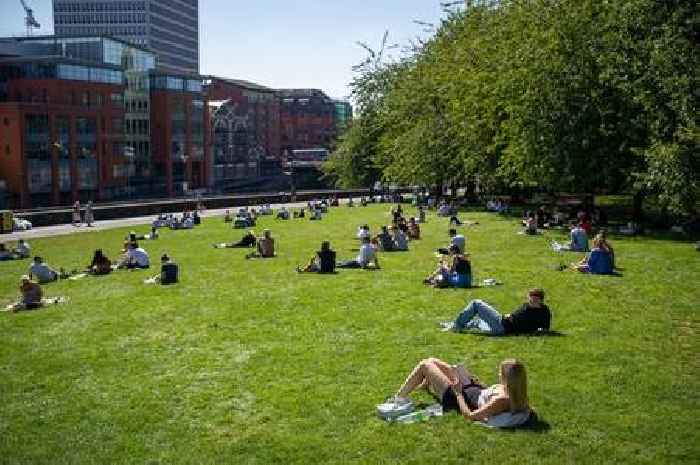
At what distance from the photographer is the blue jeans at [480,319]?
44.8ft

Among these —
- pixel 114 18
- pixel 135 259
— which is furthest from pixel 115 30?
pixel 135 259

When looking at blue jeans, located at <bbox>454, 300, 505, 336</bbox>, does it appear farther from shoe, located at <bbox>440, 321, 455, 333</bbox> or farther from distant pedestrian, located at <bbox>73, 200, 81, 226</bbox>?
distant pedestrian, located at <bbox>73, 200, 81, 226</bbox>

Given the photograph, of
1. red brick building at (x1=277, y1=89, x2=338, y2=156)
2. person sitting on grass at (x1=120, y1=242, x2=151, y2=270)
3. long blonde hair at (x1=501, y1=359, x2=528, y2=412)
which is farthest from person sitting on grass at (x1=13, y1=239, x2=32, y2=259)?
red brick building at (x1=277, y1=89, x2=338, y2=156)

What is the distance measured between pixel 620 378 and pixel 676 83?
1341 centimetres

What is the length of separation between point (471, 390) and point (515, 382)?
89 cm

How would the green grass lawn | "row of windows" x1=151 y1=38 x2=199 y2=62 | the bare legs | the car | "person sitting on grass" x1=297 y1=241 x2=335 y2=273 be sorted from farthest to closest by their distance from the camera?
"row of windows" x1=151 y1=38 x2=199 y2=62 < the car < "person sitting on grass" x1=297 y1=241 x2=335 y2=273 < the bare legs < the green grass lawn

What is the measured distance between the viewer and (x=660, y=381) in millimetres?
10984

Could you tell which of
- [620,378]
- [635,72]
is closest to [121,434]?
[620,378]

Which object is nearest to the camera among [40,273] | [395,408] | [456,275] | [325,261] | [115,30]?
[395,408]

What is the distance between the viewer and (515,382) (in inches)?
366

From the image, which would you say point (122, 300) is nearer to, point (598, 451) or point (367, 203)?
point (598, 451)

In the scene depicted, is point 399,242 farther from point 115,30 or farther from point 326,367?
point 115,30

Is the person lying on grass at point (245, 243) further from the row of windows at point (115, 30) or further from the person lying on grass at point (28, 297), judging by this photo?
the row of windows at point (115, 30)

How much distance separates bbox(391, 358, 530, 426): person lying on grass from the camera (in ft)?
30.6
